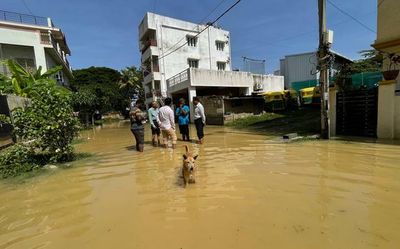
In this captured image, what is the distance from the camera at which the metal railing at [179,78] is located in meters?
25.2

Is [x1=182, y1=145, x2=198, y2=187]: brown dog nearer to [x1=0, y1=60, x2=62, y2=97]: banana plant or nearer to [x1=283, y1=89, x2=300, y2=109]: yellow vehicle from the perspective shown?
[x1=0, y1=60, x2=62, y2=97]: banana plant

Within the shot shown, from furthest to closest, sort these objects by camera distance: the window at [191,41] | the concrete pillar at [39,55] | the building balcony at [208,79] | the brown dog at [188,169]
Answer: the window at [191,41] < the concrete pillar at [39,55] < the building balcony at [208,79] < the brown dog at [188,169]

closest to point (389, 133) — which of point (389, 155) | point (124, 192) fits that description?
point (389, 155)

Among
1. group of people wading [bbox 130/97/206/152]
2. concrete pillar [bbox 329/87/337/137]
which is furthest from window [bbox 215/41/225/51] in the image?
group of people wading [bbox 130/97/206/152]

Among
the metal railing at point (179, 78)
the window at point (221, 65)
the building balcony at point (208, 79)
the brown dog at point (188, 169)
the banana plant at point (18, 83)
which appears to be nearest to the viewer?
the brown dog at point (188, 169)

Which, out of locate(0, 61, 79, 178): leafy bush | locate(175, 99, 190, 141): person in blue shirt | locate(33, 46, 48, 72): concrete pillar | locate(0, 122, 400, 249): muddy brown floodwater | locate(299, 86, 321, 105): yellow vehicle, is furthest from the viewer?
locate(33, 46, 48, 72): concrete pillar

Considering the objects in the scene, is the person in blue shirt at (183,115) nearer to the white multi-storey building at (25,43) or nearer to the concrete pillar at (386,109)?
the concrete pillar at (386,109)

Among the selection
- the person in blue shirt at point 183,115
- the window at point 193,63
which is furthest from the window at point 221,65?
the person in blue shirt at point 183,115

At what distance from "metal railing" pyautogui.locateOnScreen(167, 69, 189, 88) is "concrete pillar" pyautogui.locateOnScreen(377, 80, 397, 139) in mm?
17178

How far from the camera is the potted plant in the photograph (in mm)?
9164

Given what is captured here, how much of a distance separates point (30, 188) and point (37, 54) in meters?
23.4

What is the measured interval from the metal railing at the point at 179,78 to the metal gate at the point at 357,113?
15.7 meters

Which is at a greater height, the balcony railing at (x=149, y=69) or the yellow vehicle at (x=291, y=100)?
the balcony railing at (x=149, y=69)

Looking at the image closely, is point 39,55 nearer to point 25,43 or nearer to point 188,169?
point 25,43
